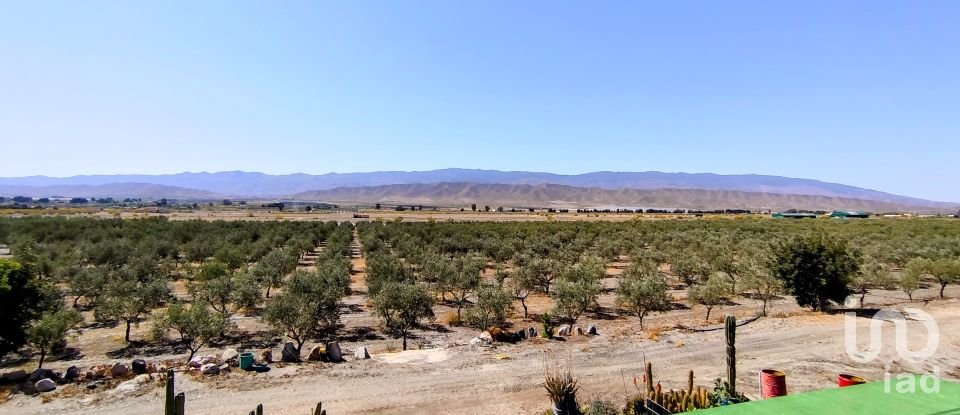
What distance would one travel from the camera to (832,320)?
22750 mm

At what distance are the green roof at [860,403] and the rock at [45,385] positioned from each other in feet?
64.3

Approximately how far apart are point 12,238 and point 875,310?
8309 centimetres

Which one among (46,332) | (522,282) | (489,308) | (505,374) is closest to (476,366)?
(505,374)

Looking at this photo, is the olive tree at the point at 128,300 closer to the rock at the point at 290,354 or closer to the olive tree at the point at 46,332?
the olive tree at the point at 46,332

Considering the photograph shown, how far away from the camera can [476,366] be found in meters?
17.5

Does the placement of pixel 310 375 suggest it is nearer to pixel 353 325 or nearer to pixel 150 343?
pixel 353 325

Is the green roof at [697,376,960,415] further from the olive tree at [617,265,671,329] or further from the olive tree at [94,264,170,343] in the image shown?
the olive tree at [94,264,170,343]

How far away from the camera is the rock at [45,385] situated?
583 inches

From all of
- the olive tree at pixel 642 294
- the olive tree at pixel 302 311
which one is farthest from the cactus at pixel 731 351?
the olive tree at pixel 302 311

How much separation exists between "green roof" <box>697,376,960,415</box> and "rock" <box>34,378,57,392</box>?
19.6 m

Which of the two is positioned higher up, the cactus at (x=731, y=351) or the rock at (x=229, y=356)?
the cactus at (x=731, y=351)

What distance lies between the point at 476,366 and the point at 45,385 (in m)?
14.5

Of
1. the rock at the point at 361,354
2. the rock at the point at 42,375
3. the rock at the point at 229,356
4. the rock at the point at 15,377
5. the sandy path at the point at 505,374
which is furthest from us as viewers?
the rock at the point at 361,354

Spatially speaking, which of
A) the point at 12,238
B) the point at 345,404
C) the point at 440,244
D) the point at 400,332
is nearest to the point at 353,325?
the point at 400,332
